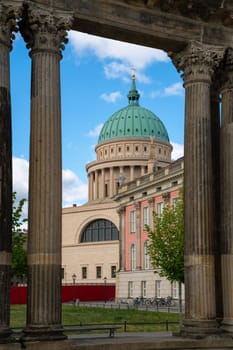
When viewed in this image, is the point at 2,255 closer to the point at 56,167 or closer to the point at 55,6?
the point at 56,167

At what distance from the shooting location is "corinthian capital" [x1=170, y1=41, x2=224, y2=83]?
725 inches

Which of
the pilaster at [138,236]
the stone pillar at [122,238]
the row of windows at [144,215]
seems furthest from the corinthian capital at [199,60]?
the stone pillar at [122,238]

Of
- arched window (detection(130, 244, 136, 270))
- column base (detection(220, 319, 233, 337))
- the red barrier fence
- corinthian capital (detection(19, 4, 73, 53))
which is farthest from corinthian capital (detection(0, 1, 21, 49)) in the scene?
the red barrier fence

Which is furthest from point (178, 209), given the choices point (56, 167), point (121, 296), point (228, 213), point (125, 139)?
point (125, 139)

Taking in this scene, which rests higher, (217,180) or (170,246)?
(217,180)

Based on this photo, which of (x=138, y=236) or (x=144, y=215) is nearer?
(x=144, y=215)

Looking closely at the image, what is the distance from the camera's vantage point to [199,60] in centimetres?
1845

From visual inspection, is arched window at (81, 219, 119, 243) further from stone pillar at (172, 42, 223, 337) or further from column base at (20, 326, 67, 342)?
column base at (20, 326, 67, 342)

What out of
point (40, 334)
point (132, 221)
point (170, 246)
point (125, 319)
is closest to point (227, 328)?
point (40, 334)

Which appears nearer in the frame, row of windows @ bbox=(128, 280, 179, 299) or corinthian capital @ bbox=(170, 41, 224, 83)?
corinthian capital @ bbox=(170, 41, 224, 83)

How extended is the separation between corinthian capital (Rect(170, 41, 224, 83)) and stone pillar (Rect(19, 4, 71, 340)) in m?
3.92

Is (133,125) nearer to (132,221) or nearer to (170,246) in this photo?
(132,221)

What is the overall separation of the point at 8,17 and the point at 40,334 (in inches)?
308

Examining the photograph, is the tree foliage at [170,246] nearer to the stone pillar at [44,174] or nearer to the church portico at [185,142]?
the church portico at [185,142]
